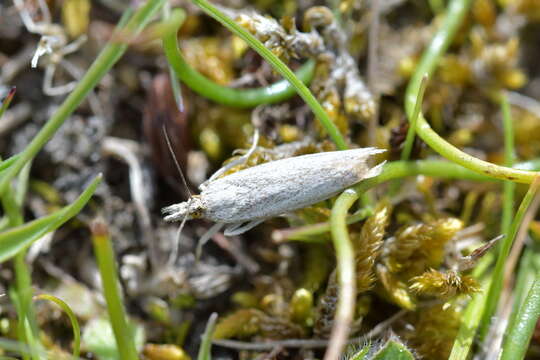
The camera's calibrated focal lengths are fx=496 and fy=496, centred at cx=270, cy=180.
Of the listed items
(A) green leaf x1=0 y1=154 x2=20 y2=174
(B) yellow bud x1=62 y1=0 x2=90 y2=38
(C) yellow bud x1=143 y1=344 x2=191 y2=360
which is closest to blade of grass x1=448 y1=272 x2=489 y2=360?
(C) yellow bud x1=143 y1=344 x2=191 y2=360

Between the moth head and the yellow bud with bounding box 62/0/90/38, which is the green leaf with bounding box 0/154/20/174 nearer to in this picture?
the moth head

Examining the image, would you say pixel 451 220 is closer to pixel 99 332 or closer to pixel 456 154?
pixel 456 154

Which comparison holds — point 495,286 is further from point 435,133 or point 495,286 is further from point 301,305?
point 301,305

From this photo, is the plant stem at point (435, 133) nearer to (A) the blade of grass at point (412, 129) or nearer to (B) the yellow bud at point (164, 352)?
(A) the blade of grass at point (412, 129)

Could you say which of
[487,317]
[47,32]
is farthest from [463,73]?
[47,32]

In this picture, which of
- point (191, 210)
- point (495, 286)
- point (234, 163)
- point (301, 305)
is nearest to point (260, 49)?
point (234, 163)
